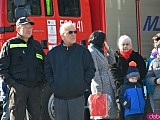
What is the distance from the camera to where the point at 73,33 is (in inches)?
230

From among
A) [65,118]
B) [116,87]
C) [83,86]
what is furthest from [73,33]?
[116,87]

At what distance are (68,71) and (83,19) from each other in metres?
3.05

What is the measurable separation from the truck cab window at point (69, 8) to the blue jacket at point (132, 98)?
227 cm

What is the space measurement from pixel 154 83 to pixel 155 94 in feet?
0.87

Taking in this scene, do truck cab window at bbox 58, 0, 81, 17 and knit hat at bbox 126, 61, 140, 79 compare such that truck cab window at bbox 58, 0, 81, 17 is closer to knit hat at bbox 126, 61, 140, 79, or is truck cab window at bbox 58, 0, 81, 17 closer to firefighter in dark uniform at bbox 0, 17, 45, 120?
knit hat at bbox 126, 61, 140, 79

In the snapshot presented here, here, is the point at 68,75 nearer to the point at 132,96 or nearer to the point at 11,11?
the point at 132,96

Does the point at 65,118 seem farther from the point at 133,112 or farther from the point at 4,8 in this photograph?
the point at 4,8

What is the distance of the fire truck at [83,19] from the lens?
25.7 feet

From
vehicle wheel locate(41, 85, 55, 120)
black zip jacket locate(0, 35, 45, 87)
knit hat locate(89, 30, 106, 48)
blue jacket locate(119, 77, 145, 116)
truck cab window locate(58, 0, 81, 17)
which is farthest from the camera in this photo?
truck cab window locate(58, 0, 81, 17)

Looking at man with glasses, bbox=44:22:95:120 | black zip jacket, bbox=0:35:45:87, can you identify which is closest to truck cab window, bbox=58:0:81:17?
black zip jacket, bbox=0:35:45:87

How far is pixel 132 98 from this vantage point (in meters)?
6.76

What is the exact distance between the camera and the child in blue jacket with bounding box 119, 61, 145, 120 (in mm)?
6758

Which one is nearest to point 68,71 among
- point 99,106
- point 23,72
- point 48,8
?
point 23,72

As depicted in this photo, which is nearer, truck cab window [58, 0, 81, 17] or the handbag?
the handbag
